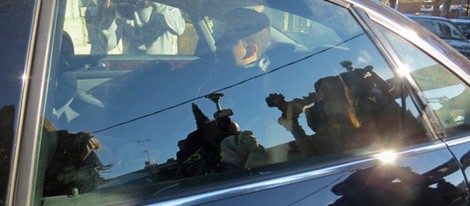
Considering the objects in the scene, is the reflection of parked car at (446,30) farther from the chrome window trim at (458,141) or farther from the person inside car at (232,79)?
the person inside car at (232,79)

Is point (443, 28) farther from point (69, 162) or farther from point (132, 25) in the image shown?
point (69, 162)

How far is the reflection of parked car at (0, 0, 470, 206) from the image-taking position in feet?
3.61

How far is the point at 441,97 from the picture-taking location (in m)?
→ 1.72

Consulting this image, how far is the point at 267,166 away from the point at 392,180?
0.40 metres

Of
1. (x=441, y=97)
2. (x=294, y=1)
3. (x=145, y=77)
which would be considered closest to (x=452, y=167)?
(x=441, y=97)

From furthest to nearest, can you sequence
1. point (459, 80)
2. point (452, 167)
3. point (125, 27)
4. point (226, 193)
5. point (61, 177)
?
point (459, 80)
point (452, 167)
point (125, 27)
point (226, 193)
point (61, 177)

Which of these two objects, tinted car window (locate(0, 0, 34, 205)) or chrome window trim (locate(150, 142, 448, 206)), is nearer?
tinted car window (locate(0, 0, 34, 205))

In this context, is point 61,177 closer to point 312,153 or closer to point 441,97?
point 312,153

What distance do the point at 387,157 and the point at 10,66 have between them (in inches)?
43.1

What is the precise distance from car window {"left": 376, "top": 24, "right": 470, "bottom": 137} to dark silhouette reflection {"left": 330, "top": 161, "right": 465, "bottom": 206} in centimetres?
20

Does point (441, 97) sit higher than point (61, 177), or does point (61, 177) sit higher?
point (441, 97)

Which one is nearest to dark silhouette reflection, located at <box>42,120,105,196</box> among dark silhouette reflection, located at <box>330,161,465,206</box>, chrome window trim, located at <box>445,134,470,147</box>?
dark silhouette reflection, located at <box>330,161,465,206</box>

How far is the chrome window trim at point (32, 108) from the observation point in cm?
103

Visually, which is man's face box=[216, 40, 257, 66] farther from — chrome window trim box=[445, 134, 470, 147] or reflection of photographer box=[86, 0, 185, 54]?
chrome window trim box=[445, 134, 470, 147]
